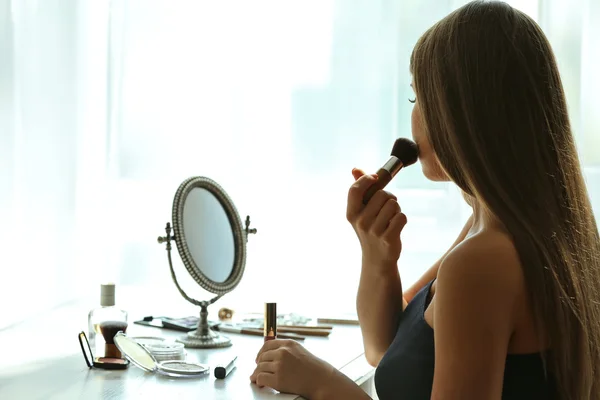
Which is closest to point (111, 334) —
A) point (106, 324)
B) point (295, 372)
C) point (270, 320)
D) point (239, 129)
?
point (106, 324)

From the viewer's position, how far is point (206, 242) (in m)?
1.53

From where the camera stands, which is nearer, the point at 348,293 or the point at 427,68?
the point at 427,68

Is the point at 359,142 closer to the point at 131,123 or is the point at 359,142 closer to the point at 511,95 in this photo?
the point at 131,123

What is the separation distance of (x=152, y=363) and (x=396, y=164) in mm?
478

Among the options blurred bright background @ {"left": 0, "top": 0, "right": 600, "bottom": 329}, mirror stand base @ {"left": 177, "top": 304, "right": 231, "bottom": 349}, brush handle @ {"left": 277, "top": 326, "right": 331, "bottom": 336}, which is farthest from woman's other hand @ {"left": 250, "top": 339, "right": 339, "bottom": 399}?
blurred bright background @ {"left": 0, "top": 0, "right": 600, "bottom": 329}

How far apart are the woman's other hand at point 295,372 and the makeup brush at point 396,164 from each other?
0.87 ft

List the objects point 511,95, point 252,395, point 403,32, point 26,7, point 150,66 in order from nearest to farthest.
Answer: point 511,95, point 252,395, point 26,7, point 403,32, point 150,66

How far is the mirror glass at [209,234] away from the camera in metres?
1.50

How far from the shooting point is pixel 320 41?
2.07 meters

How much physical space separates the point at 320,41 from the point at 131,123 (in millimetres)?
582

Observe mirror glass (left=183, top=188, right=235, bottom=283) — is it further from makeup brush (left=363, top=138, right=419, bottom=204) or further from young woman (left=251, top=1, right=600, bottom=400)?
young woman (left=251, top=1, right=600, bottom=400)

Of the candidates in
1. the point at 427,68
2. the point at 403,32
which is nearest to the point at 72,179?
the point at 403,32

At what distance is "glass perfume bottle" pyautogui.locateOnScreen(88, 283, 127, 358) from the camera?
133cm

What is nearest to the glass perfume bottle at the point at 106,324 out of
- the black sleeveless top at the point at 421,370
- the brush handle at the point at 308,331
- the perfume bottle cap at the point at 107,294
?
the perfume bottle cap at the point at 107,294
